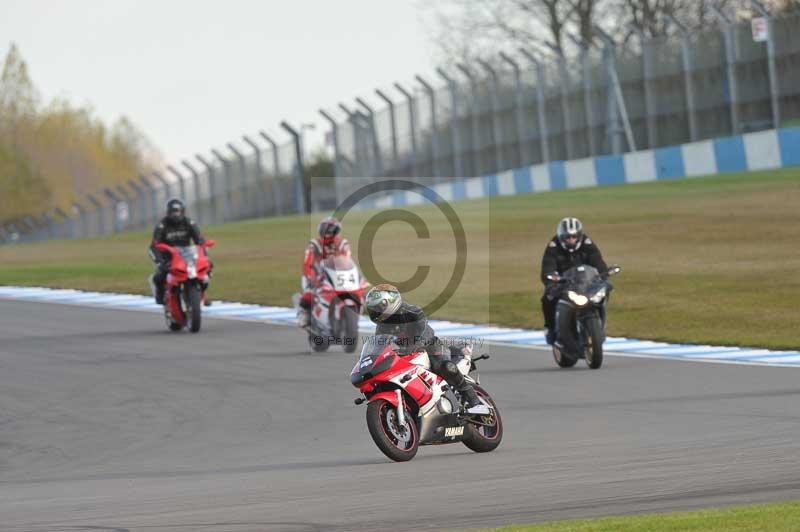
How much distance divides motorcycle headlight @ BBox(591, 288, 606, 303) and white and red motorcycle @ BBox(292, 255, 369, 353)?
3.19 metres

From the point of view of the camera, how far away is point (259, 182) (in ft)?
174

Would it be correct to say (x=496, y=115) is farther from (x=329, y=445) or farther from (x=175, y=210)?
(x=329, y=445)

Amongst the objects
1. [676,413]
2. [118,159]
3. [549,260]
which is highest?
[118,159]

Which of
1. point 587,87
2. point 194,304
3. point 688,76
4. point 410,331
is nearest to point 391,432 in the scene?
point 410,331

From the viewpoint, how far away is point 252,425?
565 inches

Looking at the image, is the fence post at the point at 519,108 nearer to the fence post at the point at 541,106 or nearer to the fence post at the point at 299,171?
the fence post at the point at 541,106

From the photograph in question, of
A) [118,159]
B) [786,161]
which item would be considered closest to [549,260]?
[786,161]

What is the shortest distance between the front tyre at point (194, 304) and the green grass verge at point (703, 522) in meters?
13.9

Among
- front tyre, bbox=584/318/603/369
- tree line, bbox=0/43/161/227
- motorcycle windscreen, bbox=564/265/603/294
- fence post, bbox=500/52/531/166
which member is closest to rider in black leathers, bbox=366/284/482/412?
front tyre, bbox=584/318/603/369

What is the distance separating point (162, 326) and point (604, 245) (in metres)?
11.1

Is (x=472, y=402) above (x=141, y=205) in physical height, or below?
below

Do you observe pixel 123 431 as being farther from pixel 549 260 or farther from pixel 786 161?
pixel 786 161

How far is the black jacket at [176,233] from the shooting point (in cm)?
2212

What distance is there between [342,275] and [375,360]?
762 cm
